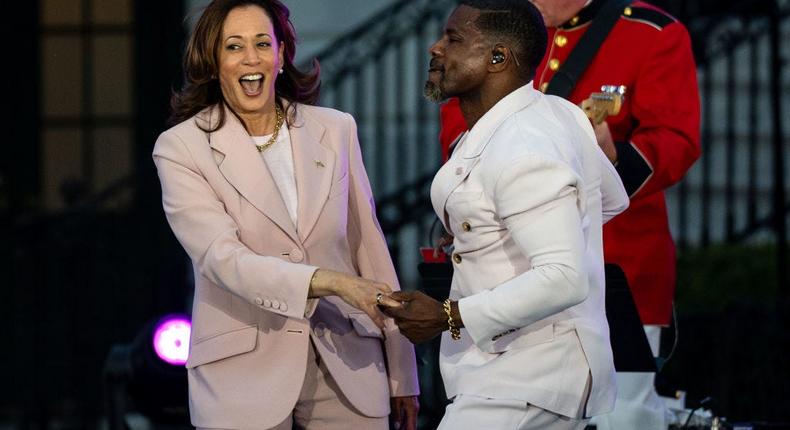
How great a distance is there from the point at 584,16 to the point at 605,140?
0.70 meters

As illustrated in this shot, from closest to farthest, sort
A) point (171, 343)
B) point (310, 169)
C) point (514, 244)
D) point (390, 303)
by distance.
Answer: point (514, 244)
point (390, 303)
point (310, 169)
point (171, 343)

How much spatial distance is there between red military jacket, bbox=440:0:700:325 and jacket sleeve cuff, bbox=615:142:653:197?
0.46ft

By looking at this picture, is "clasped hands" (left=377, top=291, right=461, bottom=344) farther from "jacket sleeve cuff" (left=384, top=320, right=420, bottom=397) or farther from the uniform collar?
the uniform collar

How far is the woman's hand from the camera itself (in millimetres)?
4059

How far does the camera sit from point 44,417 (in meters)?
9.23

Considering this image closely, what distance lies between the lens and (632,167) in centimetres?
468

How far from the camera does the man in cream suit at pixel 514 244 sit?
3570 mm

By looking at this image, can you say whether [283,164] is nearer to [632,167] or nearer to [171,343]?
[632,167]

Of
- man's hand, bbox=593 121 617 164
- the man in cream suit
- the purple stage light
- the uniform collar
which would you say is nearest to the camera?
the man in cream suit

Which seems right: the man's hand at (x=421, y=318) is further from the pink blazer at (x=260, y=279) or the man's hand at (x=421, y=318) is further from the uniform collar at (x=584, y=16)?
the uniform collar at (x=584, y=16)

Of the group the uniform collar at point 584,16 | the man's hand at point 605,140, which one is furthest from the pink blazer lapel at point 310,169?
the uniform collar at point 584,16

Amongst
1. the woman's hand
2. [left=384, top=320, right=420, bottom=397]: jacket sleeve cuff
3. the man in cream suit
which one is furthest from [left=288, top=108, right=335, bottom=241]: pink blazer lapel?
the man in cream suit

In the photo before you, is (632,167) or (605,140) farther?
(632,167)

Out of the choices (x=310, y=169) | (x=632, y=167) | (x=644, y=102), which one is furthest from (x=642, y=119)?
(x=310, y=169)
